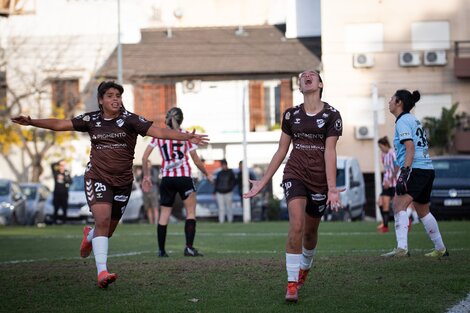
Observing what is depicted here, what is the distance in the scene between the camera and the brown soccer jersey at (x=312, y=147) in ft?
33.0

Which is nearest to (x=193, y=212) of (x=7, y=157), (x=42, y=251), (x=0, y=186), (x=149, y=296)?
(x=42, y=251)

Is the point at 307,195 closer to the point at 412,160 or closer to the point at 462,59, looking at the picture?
the point at 412,160

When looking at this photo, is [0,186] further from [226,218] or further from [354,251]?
[354,251]

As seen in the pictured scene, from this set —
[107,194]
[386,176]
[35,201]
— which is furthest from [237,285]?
[35,201]

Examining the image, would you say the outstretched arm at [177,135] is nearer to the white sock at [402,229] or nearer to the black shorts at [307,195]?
the black shorts at [307,195]

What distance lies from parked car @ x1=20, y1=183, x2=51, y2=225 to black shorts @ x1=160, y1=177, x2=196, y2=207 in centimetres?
2266

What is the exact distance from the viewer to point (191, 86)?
2144 inches

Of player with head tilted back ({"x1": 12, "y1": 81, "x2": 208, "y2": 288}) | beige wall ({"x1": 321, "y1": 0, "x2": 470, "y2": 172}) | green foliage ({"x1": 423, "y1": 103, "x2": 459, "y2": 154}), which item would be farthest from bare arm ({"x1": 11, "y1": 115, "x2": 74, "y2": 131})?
beige wall ({"x1": 321, "y1": 0, "x2": 470, "y2": 172})

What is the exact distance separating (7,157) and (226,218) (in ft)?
68.1

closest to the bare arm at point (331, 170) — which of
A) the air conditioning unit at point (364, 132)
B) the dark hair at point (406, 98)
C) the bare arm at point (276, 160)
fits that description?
the bare arm at point (276, 160)

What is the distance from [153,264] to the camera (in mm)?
13109

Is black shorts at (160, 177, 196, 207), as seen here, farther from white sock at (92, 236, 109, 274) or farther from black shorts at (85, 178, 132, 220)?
white sock at (92, 236, 109, 274)

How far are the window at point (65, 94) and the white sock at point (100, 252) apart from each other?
1689 inches

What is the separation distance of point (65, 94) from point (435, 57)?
18.3m
